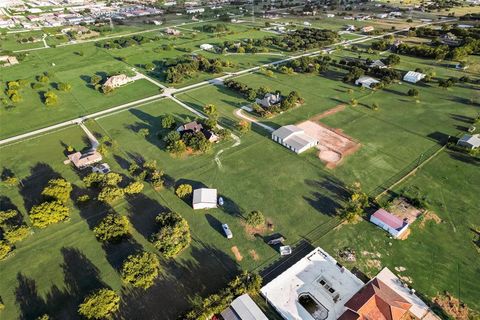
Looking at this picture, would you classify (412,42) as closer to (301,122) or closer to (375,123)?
(375,123)

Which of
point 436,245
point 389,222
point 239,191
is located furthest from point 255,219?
point 436,245

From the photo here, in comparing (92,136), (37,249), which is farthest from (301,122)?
(37,249)

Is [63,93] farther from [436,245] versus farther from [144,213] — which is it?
[436,245]

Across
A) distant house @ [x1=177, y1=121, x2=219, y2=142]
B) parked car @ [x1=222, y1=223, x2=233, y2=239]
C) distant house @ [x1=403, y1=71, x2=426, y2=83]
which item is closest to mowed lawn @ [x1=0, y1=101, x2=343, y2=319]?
→ parked car @ [x1=222, y1=223, x2=233, y2=239]

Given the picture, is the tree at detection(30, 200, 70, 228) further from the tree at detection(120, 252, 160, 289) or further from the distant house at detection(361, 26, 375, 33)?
the distant house at detection(361, 26, 375, 33)

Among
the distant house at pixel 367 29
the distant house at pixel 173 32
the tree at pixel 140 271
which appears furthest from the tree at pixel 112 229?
the distant house at pixel 367 29

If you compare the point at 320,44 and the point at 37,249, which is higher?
the point at 320,44

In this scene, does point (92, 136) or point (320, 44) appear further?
point (320, 44)
